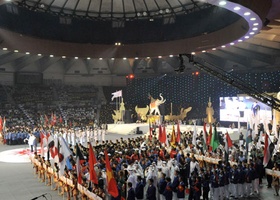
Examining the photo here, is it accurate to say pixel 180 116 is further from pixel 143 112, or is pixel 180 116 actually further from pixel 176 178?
pixel 176 178

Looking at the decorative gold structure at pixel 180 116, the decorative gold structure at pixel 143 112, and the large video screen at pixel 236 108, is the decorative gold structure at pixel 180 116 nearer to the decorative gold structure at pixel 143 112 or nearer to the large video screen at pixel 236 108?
the decorative gold structure at pixel 143 112

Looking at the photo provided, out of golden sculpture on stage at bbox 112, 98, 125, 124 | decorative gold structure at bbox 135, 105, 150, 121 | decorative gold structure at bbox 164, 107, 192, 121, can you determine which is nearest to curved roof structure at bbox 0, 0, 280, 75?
decorative gold structure at bbox 164, 107, 192, 121

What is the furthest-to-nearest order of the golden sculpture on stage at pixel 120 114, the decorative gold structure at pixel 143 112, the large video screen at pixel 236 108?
1. the golden sculpture on stage at pixel 120 114
2. the decorative gold structure at pixel 143 112
3. the large video screen at pixel 236 108

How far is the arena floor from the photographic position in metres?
14.0

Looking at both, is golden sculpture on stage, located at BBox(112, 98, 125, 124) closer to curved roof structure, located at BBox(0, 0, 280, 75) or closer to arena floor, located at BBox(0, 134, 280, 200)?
curved roof structure, located at BBox(0, 0, 280, 75)

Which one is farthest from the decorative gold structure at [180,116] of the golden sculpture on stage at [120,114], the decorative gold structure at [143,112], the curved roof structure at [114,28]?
the curved roof structure at [114,28]

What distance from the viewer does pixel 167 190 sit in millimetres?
11609

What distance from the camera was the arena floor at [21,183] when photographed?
1403 cm

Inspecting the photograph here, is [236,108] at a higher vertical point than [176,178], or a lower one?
higher

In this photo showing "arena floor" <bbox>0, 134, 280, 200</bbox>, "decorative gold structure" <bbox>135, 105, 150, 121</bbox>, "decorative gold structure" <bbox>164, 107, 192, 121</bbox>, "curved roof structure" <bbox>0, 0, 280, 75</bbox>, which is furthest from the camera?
"decorative gold structure" <bbox>135, 105, 150, 121</bbox>

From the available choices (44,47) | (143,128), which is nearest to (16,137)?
(44,47)

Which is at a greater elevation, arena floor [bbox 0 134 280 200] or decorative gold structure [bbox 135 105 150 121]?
decorative gold structure [bbox 135 105 150 121]

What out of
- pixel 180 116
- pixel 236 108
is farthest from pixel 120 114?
pixel 236 108

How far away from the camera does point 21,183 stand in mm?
16562
